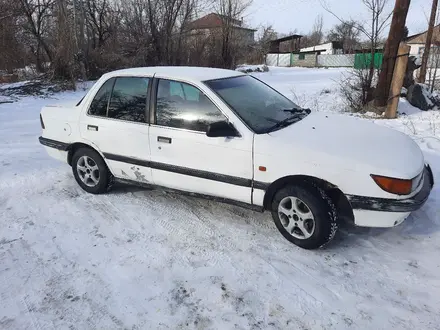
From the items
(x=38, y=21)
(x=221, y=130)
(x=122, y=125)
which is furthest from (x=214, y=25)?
(x=221, y=130)

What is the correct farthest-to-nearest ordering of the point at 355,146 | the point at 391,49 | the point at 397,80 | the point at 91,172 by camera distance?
the point at 391,49, the point at 397,80, the point at 91,172, the point at 355,146

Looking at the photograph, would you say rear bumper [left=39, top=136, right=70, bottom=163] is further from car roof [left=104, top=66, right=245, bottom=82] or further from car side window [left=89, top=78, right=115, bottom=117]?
car roof [left=104, top=66, right=245, bottom=82]

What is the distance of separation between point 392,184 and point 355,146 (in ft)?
1.56

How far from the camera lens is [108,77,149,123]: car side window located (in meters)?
3.80

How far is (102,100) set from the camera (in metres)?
4.11

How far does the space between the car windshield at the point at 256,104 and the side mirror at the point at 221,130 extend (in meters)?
0.18

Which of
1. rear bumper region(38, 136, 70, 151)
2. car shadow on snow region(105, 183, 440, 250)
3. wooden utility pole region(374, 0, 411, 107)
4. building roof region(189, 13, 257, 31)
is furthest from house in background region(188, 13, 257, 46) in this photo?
car shadow on snow region(105, 183, 440, 250)

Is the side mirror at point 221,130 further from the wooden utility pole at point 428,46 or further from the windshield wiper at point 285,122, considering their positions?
the wooden utility pole at point 428,46

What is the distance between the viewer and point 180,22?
72.9ft

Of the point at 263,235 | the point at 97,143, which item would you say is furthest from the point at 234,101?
the point at 97,143

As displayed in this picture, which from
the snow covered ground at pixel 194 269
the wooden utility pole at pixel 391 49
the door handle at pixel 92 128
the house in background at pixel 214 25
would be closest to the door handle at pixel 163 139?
the snow covered ground at pixel 194 269

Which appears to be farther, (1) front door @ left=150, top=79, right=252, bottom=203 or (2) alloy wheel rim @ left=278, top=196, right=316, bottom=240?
(1) front door @ left=150, top=79, right=252, bottom=203

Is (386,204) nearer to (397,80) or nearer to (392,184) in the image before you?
(392,184)

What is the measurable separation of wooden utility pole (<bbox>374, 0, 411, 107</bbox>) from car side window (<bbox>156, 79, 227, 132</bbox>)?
6.60m
